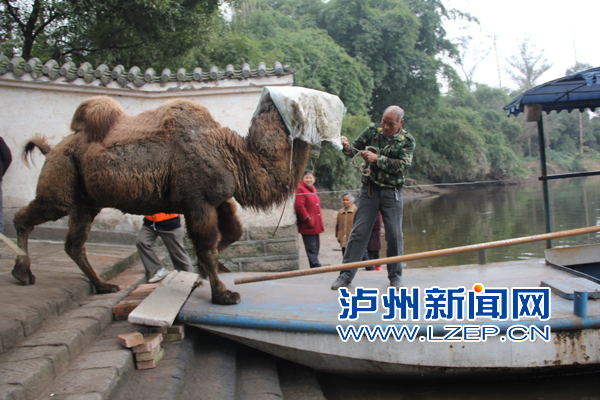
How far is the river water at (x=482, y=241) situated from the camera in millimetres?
3658

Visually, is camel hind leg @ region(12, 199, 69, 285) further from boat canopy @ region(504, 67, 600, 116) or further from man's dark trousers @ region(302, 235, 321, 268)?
boat canopy @ region(504, 67, 600, 116)

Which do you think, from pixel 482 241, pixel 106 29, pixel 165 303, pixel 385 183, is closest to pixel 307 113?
pixel 385 183

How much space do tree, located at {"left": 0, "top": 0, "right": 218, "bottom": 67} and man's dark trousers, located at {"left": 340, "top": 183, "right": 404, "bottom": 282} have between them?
847 centimetres

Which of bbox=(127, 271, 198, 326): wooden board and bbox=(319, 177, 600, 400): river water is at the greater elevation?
bbox=(127, 271, 198, 326): wooden board

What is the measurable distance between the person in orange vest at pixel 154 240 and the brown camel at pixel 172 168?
112cm

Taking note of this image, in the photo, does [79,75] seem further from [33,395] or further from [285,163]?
[33,395]

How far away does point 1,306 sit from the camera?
125 inches

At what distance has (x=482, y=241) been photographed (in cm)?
1071

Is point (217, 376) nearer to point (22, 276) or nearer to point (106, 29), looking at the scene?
point (22, 276)

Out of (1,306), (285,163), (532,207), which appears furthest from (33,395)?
(532,207)

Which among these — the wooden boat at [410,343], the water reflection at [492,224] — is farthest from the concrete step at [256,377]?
the water reflection at [492,224]

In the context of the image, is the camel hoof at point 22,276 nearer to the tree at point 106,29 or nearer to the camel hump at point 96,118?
the camel hump at point 96,118

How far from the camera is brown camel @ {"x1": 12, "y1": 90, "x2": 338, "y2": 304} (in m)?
3.55

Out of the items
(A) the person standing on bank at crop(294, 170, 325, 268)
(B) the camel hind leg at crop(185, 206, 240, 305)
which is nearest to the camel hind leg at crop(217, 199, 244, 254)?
(B) the camel hind leg at crop(185, 206, 240, 305)
